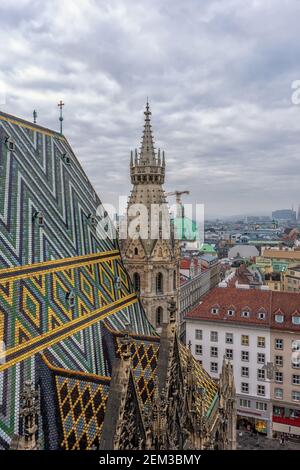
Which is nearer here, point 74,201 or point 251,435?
point 74,201

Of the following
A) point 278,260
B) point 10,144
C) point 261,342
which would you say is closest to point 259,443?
point 261,342

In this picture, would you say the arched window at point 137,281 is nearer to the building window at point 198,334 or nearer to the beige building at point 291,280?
the building window at point 198,334

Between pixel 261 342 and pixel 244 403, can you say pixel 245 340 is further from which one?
pixel 244 403

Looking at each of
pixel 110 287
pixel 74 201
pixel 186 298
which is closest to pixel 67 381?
pixel 110 287

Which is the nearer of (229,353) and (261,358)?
(261,358)

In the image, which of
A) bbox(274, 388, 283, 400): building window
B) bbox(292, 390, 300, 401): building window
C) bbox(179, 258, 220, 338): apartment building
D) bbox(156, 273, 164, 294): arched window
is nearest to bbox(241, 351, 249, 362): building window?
bbox(274, 388, 283, 400): building window

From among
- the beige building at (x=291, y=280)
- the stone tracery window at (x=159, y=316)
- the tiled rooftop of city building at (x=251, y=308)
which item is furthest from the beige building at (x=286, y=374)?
the beige building at (x=291, y=280)

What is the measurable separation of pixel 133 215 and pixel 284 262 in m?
62.5

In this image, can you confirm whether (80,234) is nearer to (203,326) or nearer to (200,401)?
(200,401)

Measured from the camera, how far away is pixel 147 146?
2145 centimetres

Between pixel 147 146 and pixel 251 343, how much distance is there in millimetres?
18629

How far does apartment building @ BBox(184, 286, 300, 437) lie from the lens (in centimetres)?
3070

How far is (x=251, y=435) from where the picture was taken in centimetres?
3116

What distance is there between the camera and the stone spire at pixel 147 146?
827 inches
